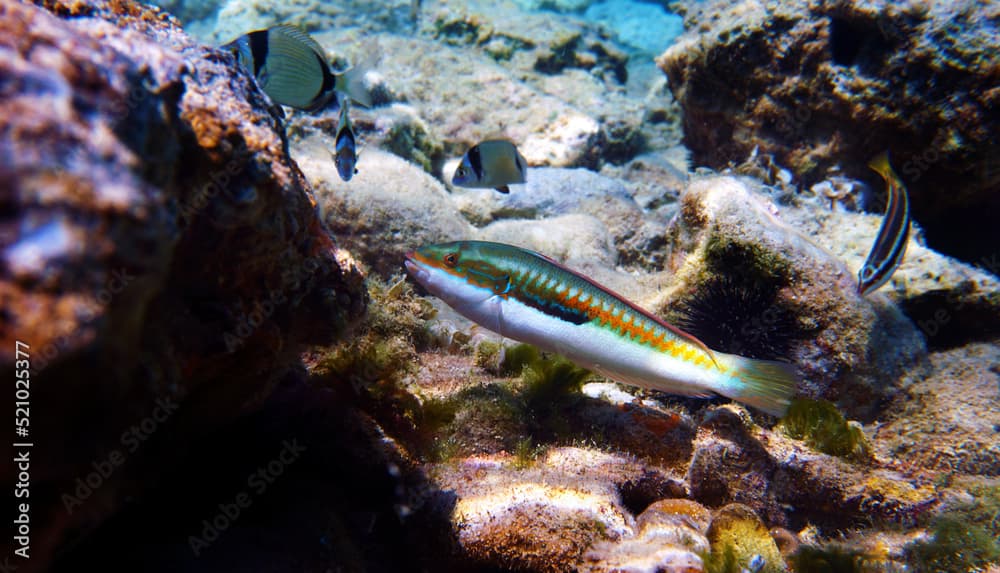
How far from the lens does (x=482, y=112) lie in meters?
9.22

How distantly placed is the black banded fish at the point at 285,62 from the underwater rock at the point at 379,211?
1319 millimetres

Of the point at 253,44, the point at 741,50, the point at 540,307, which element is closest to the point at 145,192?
the point at 540,307

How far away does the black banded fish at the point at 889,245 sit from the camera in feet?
12.0

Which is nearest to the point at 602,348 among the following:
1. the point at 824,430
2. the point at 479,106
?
the point at 824,430

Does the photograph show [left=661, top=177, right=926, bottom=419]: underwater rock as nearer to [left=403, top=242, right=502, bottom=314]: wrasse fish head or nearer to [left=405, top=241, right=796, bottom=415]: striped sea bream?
[left=405, top=241, right=796, bottom=415]: striped sea bream

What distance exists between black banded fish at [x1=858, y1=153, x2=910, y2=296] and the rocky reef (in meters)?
0.19

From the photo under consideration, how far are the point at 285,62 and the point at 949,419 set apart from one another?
5930 millimetres

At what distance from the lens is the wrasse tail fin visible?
114 inches

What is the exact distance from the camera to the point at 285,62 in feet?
11.3

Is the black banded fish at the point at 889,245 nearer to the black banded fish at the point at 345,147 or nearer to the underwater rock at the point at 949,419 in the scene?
the underwater rock at the point at 949,419

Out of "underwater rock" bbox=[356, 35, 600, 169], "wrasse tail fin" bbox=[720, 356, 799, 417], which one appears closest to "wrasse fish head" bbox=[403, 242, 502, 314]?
"wrasse tail fin" bbox=[720, 356, 799, 417]

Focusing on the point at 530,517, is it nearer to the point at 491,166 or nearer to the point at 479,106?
the point at 491,166

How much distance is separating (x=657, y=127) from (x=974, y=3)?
20.6 ft

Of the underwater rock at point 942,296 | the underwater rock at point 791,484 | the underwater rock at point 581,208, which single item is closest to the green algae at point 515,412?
the underwater rock at point 791,484
